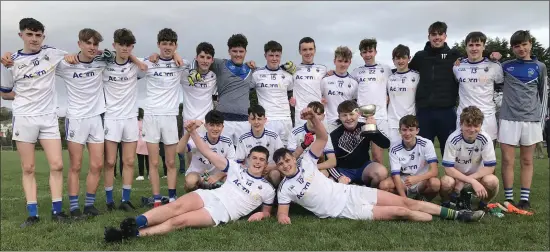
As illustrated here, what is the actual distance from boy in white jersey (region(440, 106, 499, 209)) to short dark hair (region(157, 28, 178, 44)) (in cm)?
442

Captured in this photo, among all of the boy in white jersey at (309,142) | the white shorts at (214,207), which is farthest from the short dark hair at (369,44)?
the white shorts at (214,207)

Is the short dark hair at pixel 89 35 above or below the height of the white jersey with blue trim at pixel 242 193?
above

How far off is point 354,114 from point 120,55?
3.56 m

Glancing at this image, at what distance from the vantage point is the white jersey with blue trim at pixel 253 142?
21.1 ft

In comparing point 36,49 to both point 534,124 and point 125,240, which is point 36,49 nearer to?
point 125,240

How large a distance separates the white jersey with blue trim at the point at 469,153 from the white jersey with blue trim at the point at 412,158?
0.79 ft

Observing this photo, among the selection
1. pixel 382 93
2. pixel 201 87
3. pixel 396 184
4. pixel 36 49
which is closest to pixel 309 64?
pixel 382 93

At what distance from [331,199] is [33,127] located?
161 inches

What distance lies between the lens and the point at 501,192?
8.19 m

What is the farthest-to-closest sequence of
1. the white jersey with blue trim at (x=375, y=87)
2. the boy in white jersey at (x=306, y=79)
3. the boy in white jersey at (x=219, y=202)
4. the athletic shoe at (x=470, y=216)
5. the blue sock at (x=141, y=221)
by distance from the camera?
the boy in white jersey at (x=306, y=79) → the white jersey with blue trim at (x=375, y=87) → the athletic shoe at (x=470, y=216) → the boy in white jersey at (x=219, y=202) → the blue sock at (x=141, y=221)

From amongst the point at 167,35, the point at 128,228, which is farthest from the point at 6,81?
the point at 128,228

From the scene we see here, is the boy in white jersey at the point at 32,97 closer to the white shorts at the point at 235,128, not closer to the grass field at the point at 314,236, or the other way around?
the grass field at the point at 314,236

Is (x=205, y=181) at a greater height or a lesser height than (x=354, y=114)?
lesser

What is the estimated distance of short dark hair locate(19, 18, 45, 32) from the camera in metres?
5.74
